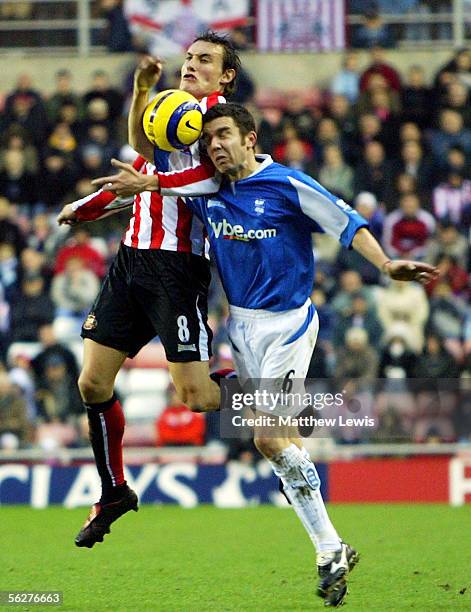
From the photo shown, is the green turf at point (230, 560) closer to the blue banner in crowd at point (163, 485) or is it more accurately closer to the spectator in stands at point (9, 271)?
the blue banner in crowd at point (163, 485)

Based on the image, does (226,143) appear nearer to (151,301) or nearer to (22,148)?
(151,301)

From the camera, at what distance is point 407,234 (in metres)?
13.8

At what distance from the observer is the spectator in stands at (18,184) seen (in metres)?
15.0

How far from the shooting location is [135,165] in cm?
689

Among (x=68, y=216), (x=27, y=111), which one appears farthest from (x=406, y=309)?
(x=68, y=216)

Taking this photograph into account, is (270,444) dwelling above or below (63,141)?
below

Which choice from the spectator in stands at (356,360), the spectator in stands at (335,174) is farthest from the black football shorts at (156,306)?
the spectator in stands at (335,174)

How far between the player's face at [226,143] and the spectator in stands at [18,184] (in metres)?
8.86

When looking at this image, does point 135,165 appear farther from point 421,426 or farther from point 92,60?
point 92,60

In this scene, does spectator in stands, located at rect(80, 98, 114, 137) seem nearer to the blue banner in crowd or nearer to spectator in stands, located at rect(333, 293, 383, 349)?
spectator in stands, located at rect(333, 293, 383, 349)

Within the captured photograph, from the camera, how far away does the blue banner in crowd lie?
477 inches

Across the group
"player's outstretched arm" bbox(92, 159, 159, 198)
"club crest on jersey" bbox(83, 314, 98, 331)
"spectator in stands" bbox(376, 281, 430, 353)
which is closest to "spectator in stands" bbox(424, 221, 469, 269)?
"spectator in stands" bbox(376, 281, 430, 353)

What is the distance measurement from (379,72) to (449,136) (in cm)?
117

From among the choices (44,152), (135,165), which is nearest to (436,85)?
(44,152)
